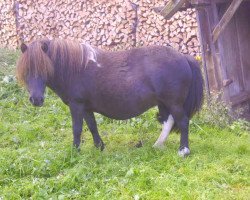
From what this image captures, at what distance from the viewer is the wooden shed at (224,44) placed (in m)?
6.24

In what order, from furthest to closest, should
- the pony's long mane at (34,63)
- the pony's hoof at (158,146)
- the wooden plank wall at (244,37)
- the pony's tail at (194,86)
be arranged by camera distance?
the wooden plank wall at (244,37) < the pony's hoof at (158,146) < the pony's tail at (194,86) < the pony's long mane at (34,63)

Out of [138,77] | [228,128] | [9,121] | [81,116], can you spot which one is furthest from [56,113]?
[228,128]

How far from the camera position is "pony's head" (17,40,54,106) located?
4.81 metres

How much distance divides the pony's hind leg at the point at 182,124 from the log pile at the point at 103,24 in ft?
13.5

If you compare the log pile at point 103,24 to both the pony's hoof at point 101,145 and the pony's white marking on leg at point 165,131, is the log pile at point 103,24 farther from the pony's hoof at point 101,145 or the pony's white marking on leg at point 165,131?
the pony's hoof at point 101,145

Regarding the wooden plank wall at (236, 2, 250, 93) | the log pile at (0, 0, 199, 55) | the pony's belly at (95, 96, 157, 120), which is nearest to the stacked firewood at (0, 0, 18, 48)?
the log pile at (0, 0, 199, 55)

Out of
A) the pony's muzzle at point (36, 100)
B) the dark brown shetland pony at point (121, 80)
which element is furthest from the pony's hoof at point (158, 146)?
the pony's muzzle at point (36, 100)

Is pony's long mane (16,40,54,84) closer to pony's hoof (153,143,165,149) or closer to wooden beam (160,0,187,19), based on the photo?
pony's hoof (153,143,165,149)

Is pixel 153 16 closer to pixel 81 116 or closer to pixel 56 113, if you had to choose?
pixel 56 113

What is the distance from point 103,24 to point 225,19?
15.6 ft

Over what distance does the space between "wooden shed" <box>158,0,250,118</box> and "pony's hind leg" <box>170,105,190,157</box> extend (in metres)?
1.66

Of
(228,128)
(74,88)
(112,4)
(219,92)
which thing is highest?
(112,4)

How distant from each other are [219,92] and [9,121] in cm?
356

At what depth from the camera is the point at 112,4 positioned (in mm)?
10164
